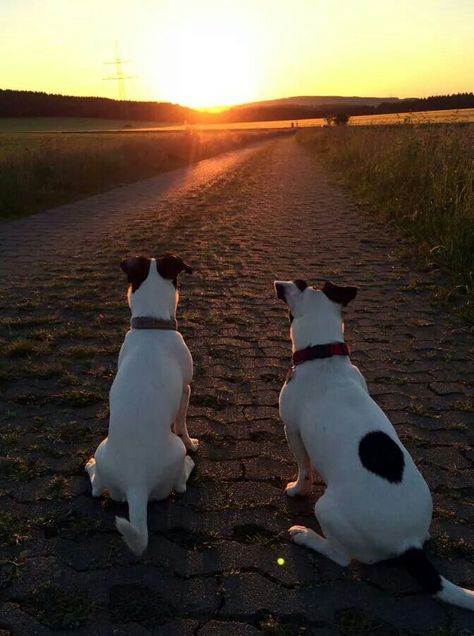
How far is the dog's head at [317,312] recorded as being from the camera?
3.44m

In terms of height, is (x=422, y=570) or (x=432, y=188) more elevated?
(x=432, y=188)

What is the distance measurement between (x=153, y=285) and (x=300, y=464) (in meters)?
1.66

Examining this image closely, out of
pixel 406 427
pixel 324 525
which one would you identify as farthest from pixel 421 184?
pixel 324 525

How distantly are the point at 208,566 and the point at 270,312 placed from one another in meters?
→ 4.24

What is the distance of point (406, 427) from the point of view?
13.6 feet

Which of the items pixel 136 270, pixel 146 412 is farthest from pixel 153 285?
pixel 146 412

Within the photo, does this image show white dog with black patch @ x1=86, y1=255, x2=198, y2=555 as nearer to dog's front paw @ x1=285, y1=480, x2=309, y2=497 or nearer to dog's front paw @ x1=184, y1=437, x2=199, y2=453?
dog's front paw @ x1=184, y1=437, x2=199, y2=453

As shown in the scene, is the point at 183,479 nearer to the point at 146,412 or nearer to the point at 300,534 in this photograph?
the point at 146,412

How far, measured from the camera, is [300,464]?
3340 mm

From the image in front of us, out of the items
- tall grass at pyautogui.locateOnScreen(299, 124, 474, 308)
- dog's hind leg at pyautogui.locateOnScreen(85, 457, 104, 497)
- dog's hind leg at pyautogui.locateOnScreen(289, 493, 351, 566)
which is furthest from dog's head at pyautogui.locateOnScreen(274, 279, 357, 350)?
tall grass at pyautogui.locateOnScreen(299, 124, 474, 308)

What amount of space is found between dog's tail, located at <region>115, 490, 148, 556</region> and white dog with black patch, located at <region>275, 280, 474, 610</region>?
2.88 ft

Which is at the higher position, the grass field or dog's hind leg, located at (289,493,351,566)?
the grass field

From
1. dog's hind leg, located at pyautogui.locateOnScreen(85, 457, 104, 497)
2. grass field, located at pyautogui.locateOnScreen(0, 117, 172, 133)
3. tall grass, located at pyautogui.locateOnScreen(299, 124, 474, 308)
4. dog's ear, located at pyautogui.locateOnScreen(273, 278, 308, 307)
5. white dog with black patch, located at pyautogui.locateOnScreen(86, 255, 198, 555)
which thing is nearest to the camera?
white dog with black patch, located at pyautogui.locateOnScreen(86, 255, 198, 555)

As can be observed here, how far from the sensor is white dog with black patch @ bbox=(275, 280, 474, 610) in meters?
2.53
